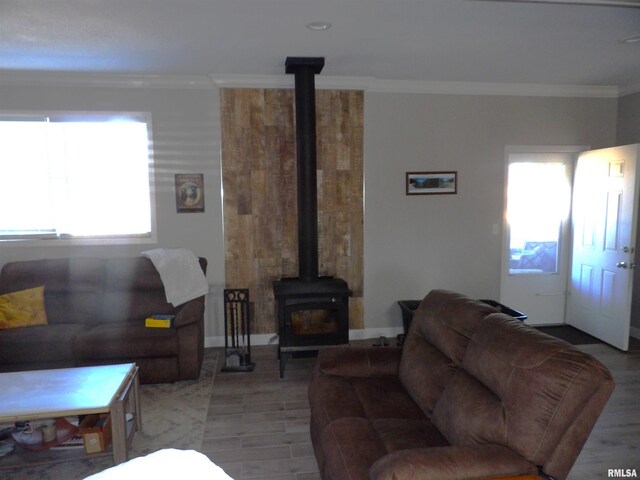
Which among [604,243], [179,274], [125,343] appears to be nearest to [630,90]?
[604,243]

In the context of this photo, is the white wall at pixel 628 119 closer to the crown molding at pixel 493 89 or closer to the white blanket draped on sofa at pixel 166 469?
the crown molding at pixel 493 89

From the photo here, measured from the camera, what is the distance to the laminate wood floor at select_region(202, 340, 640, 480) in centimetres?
251

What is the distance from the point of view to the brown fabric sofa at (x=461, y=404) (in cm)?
159

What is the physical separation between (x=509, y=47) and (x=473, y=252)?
215cm

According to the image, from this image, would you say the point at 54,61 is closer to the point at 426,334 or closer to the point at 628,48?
the point at 426,334

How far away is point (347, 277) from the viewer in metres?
4.62

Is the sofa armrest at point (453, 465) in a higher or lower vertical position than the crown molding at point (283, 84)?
lower

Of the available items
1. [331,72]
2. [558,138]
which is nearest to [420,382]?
[331,72]

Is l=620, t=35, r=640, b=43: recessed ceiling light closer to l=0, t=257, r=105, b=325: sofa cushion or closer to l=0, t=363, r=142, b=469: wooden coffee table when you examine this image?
l=0, t=363, r=142, b=469: wooden coffee table

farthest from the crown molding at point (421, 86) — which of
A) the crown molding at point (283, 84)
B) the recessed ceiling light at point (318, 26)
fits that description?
the recessed ceiling light at point (318, 26)

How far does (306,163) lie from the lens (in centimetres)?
394

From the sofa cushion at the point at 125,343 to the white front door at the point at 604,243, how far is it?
411 centimetres

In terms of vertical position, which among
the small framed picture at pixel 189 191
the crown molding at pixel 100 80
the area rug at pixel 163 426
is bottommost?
the area rug at pixel 163 426

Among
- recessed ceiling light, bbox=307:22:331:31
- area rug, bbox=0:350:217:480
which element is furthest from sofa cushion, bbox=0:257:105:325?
recessed ceiling light, bbox=307:22:331:31
